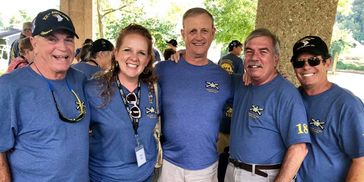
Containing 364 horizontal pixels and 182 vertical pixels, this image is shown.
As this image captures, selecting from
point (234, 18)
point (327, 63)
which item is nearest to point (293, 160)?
point (327, 63)

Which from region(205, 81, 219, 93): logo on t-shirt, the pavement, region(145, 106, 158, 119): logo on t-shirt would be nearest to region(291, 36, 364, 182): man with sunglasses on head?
region(205, 81, 219, 93): logo on t-shirt

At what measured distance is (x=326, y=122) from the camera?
Result: 2410mm

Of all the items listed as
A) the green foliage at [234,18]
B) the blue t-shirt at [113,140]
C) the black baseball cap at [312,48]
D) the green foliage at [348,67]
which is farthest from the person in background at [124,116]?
the green foliage at [348,67]

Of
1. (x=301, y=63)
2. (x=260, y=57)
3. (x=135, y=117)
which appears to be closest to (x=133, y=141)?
(x=135, y=117)

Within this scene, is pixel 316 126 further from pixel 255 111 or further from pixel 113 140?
pixel 113 140

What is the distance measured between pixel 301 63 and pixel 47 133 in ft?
6.75

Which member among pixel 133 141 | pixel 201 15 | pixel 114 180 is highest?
pixel 201 15

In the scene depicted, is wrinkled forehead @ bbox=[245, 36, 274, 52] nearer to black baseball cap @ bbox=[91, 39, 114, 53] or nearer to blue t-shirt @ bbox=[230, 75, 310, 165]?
blue t-shirt @ bbox=[230, 75, 310, 165]

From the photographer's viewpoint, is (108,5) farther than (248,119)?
Yes

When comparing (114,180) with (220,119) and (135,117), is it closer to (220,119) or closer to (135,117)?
(135,117)

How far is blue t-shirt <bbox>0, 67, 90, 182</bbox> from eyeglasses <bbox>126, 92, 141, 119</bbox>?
484 millimetres

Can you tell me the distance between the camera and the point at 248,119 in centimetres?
273

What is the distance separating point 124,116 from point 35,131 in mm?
680

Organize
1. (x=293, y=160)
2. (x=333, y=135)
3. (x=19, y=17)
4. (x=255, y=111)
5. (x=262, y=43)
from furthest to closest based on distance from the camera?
1. (x=19, y=17)
2. (x=262, y=43)
3. (x=255, y=111)
4. (x=293, y=160)
5. (x=333, y=135)
